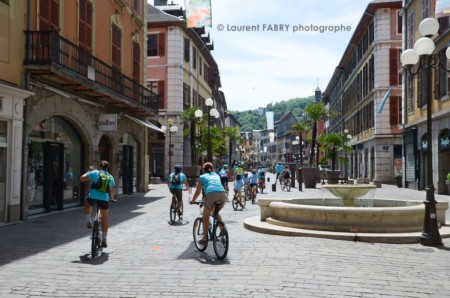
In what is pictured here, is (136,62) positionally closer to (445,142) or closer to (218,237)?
(445,142)

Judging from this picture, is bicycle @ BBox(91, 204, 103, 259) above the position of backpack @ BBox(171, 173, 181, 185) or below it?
below

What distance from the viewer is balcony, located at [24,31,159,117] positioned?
45.4 feet

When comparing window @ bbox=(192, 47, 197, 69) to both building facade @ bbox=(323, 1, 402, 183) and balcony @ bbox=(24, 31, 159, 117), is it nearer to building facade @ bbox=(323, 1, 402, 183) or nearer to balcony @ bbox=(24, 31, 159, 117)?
building facade @ bbox=(323, 1, 402, 183)

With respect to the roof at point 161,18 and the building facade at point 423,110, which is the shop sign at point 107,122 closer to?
the building facade at point 423,110

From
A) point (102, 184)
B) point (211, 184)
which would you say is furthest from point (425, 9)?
point (102, 184)

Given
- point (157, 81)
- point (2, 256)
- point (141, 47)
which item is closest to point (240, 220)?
point (2, 256)

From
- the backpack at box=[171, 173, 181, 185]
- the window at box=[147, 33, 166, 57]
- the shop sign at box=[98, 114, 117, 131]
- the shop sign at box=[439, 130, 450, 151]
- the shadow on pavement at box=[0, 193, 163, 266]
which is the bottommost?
the shadow on pavement at box=[0, 193, 163, 266]

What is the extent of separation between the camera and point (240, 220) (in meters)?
14.5

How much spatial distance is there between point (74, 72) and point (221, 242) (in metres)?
9.27

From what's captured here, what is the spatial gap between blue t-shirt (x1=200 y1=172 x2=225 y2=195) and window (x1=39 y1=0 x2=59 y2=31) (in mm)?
8599

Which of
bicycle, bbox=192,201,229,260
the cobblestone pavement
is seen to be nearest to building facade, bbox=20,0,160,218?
the cobblestone pavement

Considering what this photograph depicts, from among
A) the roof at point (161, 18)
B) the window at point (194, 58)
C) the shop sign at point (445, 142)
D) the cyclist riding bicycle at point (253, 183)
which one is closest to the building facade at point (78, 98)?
the cyclist riding bicycle at point (253, 183)

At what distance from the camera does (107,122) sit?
19.8 metres

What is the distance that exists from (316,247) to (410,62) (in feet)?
15.5
